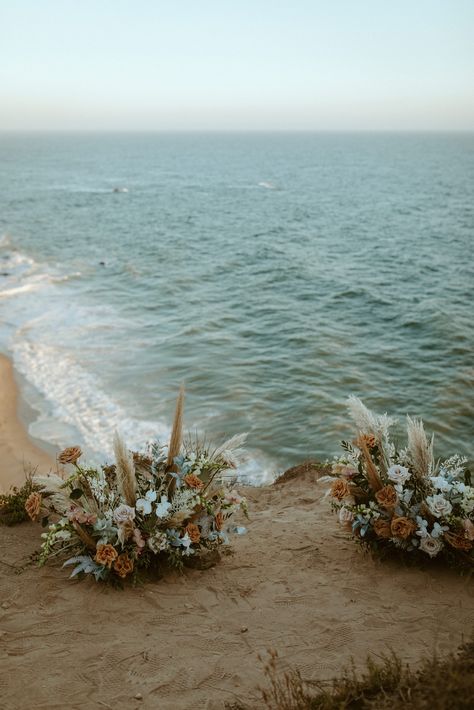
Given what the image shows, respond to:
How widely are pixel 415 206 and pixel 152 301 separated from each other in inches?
1285

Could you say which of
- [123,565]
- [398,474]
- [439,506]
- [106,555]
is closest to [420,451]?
[398,474]

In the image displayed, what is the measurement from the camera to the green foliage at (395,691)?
3121mm

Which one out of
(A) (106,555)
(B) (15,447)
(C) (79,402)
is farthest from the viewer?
(C) (79,402)

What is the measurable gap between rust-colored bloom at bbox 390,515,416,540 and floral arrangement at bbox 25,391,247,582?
1.57m

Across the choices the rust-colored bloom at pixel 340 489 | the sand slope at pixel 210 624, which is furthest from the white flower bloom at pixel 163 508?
the rust-colored bloom at pixel 340 489

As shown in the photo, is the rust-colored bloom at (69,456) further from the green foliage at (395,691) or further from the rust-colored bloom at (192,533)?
the green foliage at (395,691)

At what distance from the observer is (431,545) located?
549 cm

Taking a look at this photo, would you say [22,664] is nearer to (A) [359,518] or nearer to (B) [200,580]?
(B) [200,580]

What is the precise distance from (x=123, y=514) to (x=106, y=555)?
0.38 metres

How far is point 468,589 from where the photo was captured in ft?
17.4

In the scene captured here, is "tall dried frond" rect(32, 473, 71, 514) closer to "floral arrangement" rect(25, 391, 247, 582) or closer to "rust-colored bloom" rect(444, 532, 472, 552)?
"floral arrangement" rect(25, 391, 247, 582)

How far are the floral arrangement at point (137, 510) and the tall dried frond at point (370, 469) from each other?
1.22 metres

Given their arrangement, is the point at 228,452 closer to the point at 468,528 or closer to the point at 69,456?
the point at 69,456

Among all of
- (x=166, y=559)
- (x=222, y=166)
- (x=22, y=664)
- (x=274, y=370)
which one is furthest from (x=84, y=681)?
(x=222, y=166)
